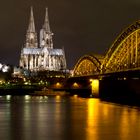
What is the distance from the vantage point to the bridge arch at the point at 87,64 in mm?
132262

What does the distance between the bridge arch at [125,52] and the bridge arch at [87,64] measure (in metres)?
20.2

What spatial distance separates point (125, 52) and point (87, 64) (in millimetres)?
52437

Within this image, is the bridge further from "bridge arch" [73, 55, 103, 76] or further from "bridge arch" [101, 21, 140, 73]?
"bridge arch" [73, 55, 103, 76]

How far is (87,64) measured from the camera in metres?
150

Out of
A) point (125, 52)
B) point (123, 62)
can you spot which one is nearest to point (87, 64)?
point (123, 62)

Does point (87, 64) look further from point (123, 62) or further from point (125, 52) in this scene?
point (125, 52)

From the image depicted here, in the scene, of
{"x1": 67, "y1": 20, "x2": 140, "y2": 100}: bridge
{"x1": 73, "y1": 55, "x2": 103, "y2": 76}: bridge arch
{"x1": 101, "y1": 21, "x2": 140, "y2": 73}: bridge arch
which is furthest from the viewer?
{"x1": 73, "y1": 55, "x2": 103, "y2": 76}: bridge arch

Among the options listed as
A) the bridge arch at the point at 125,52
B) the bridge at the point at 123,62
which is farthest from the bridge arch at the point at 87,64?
the bridge arch at the point at 125,52

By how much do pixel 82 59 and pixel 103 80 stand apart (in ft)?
135

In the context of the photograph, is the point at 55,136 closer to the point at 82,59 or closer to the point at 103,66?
the point at 103,66

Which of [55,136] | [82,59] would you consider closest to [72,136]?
[55,136]

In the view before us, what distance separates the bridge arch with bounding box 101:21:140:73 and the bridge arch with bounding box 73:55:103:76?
2024 centimetres

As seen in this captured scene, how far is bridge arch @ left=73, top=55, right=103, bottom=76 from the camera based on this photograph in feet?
434

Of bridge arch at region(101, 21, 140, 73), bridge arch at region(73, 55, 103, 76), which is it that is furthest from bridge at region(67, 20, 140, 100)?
bridge arch at region(73, 55, 103, 76)
